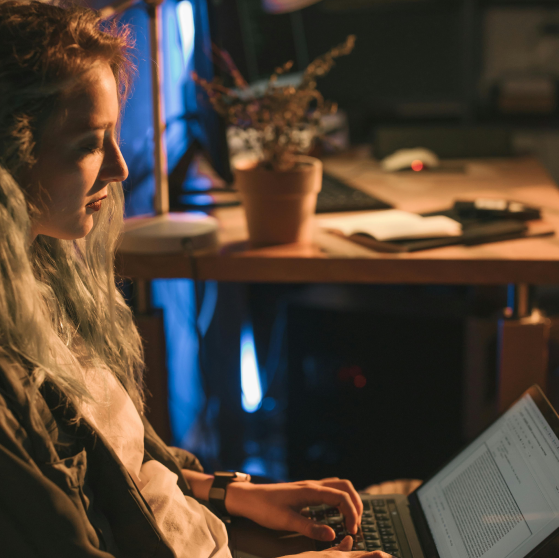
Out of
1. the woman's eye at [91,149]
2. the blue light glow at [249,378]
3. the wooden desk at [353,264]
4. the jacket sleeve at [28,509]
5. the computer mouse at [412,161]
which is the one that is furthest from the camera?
the blue light glow at [249,378]

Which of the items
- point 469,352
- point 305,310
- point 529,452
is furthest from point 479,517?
point 305,310

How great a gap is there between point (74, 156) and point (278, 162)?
0.58 metres

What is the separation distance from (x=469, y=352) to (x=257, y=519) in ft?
2.90

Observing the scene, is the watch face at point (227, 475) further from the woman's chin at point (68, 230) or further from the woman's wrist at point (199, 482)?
the woman's chin at point (68, 230)

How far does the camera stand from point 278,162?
1174 millimetres

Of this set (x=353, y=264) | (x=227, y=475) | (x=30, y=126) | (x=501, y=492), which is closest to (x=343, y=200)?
(x=353, y=264)

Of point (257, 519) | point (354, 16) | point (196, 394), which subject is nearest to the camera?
point (257, 519)

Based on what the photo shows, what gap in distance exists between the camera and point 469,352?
1.58 meters

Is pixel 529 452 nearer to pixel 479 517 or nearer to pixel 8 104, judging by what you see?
pixel 479 517

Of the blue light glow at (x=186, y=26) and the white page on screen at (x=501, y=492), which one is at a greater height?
the blue light glow at (x=186, y=26)

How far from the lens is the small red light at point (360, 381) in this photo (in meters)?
1.62

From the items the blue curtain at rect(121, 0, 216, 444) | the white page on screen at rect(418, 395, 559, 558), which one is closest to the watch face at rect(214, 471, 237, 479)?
the white page on screen at rect(418, 395, 559, 558)

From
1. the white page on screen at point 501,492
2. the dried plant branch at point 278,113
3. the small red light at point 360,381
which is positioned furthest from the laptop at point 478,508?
the small red light at point 360,381

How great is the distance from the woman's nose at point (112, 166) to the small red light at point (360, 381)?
1048 millimetres
